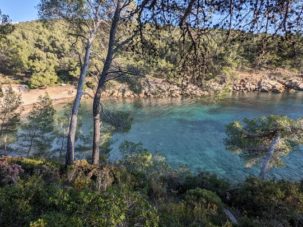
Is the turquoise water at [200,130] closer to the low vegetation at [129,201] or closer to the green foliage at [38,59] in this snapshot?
the green foliage at [38,59]

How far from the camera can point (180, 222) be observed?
6.15 m

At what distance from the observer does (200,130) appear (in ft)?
102

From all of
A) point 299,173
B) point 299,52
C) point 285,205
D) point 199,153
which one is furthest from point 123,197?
point 199,153

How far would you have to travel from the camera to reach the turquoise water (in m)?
21.8

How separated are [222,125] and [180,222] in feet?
89.9

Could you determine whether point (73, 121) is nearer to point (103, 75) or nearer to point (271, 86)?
point (103, 75)

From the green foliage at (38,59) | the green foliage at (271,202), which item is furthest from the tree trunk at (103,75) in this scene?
the green foliage at (38,59)

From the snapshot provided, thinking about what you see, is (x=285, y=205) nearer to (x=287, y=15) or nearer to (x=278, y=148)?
(x=287, y=15)

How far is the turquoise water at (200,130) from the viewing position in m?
21.8

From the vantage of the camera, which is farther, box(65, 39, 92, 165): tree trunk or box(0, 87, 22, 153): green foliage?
box(0, 87, 22, 153): green foliage

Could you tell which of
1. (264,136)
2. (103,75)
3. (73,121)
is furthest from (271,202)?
(264,136)

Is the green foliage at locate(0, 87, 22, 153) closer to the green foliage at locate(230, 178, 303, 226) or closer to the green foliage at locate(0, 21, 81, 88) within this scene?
the green foliage at locate(230, 178, 303, 226)

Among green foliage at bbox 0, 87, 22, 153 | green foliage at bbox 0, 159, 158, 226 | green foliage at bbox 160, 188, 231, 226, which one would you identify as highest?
green foliage at bbox 0, 159, 158, 226

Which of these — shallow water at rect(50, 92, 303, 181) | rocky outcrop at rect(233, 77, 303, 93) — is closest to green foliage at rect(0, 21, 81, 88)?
shallow water at rect(50, 92, 303, 181)
